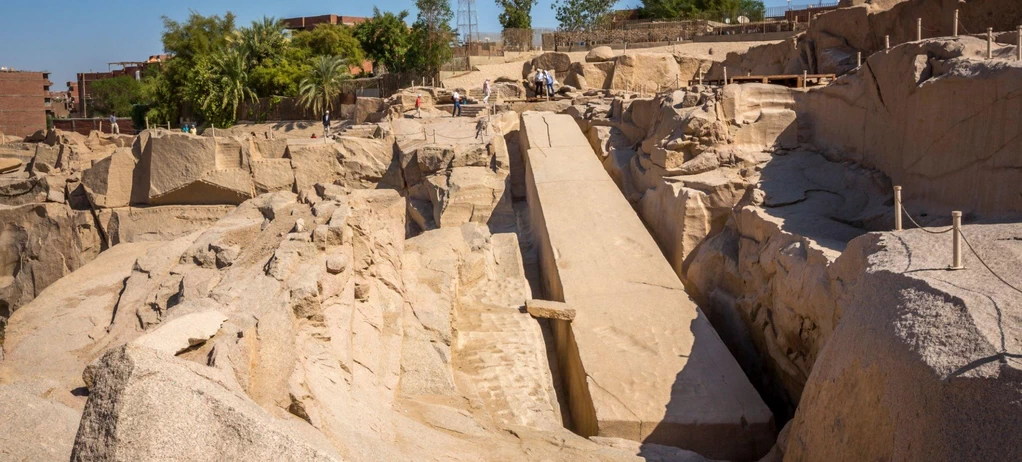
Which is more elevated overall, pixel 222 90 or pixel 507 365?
pixel 222 90

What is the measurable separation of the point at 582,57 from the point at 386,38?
10.1 meters

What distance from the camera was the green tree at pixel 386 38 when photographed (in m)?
29.3

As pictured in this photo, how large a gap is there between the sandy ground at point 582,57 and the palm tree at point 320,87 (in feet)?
11.4

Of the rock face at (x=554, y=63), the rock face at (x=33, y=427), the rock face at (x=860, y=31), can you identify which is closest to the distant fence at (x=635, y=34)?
the rock face at (x=554, y=63)

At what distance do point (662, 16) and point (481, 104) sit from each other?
1733 centimetres

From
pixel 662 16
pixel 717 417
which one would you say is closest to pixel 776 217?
pixel 717 417

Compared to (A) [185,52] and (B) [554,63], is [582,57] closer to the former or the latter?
(B) [554,63]

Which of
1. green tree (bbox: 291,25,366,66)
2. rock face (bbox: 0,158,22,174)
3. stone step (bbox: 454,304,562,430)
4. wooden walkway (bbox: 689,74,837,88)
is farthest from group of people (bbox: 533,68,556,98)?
green tree (bbox: 291,25,366,66)

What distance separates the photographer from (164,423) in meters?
2.93

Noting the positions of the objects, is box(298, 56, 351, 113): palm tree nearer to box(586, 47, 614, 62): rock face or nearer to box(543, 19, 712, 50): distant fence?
box(586, 47, 614, 62): rock face

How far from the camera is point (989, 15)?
37.5 feet

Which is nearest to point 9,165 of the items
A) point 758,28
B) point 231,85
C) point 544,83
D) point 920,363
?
point 231,85

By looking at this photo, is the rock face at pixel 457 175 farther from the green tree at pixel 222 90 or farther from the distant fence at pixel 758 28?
the distant fence at pixel 758 28

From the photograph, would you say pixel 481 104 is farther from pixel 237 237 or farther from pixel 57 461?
pixel 57 461
